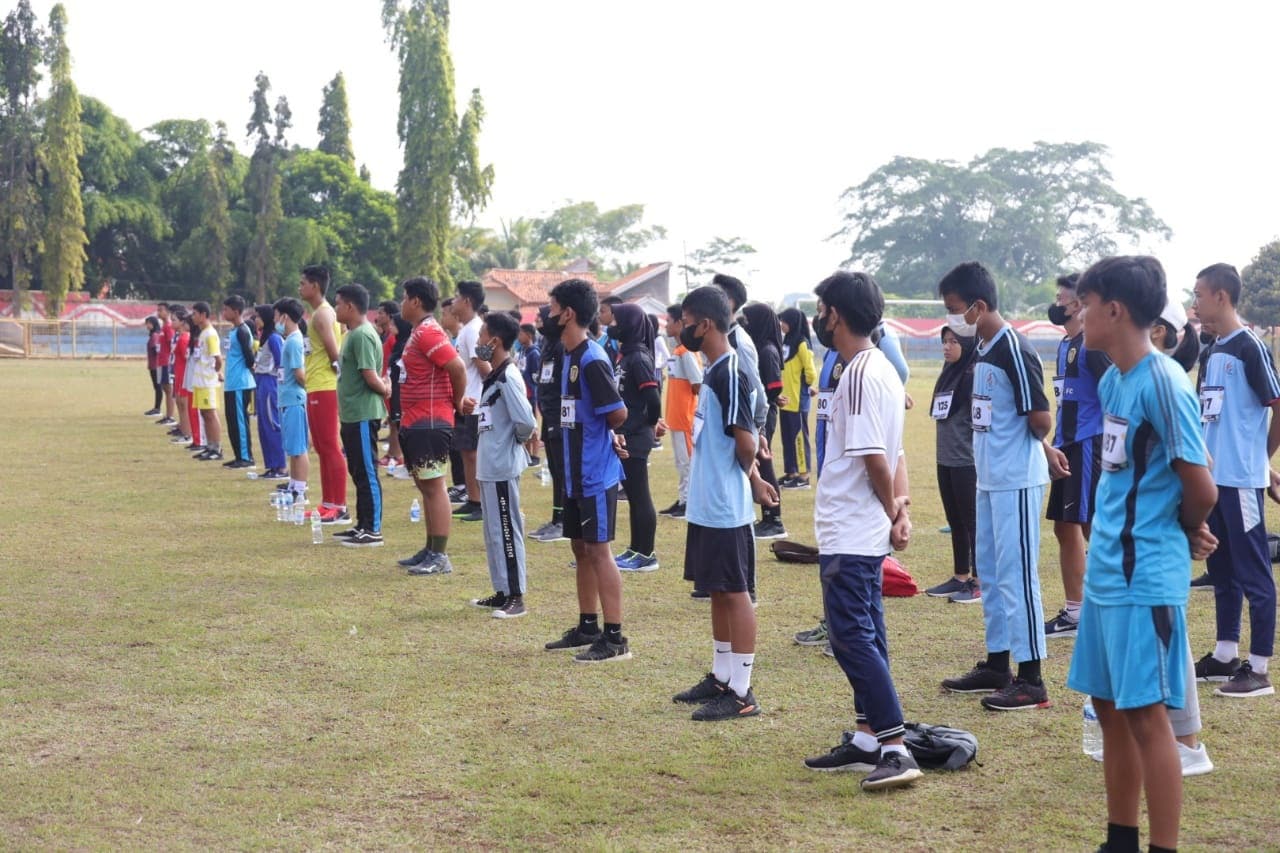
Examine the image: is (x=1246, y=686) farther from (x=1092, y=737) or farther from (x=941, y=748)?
(x=941, y=748)

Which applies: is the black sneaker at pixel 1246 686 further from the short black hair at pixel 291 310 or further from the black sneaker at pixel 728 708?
the short black hair at pixel 291 310

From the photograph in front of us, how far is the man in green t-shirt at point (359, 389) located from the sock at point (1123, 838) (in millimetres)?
6990

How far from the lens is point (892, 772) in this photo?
461 cm

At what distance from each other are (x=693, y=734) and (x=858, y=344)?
185cm

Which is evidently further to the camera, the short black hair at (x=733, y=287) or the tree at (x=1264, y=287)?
the tree at (x=1264, y=287)

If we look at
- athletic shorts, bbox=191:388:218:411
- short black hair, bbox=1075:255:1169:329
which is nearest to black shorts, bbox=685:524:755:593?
short black hair, bbox=1075:255:1169:329

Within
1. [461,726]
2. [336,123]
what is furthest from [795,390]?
[336,123]

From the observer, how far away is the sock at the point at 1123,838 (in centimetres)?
375

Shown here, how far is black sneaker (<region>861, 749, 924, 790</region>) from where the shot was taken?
15.0 feet

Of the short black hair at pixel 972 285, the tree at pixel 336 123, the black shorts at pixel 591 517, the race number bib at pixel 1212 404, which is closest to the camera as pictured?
the short black hair at pixel 972 285

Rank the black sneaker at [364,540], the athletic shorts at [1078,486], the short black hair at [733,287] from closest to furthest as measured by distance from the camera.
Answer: the athletic shorts at [1078,486], the short black hair at [733,287], the black sneaker at [364,540]

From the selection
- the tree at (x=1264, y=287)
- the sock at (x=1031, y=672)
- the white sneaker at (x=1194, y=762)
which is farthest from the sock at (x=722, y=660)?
the tree at (x=1264, y=287)

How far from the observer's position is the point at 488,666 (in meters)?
6.43

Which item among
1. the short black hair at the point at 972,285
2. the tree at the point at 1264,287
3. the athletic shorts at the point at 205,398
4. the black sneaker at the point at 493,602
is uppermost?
the tree at the point at 1264,287
